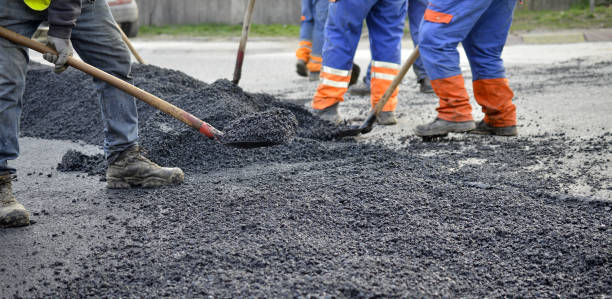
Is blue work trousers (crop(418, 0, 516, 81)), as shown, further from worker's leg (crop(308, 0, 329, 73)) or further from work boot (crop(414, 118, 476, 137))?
worker's leg (crop(308, 0, 329, 73))

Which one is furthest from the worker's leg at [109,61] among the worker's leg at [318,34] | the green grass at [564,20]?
the green grass at [564,20]

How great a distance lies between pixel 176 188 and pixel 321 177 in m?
0.81

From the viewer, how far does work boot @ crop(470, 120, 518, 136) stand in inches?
194

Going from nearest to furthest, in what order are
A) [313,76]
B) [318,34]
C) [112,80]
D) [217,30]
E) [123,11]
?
[112,80] → [318,34] → [313,76] → [123,11] → [217,30]

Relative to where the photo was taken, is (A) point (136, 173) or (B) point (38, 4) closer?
(B) point (38, 4)

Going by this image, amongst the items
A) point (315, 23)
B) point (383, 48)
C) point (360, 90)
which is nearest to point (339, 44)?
point (383, 48)

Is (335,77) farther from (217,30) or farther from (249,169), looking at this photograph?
(217,30)

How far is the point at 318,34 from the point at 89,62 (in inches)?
174

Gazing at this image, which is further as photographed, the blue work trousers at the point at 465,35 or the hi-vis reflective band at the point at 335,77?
the hi-vis reflective band at the point at 335,77

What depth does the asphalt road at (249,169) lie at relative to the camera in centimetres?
272

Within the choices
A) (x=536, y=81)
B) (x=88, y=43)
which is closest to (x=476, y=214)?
(x=88, y=43)

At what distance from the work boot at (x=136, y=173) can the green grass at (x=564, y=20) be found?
1032cm

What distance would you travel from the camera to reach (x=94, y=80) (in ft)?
11.4

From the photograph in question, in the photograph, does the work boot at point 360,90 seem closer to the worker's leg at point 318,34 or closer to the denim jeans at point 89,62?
the worker's leg at point 318,34
